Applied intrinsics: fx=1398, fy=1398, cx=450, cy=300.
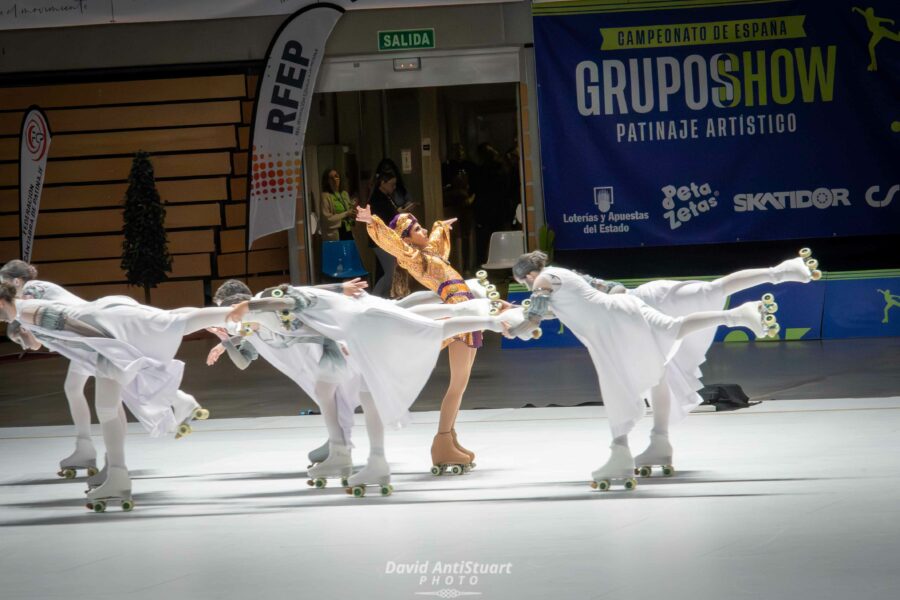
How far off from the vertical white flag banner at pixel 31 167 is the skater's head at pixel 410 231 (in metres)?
8.64

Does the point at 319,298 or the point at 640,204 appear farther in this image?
the point at 640,204

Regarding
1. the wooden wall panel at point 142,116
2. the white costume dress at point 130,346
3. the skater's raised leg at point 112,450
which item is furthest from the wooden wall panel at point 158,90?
the skater's raised leg at point 112,450

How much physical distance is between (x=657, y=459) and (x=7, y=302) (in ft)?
11.0

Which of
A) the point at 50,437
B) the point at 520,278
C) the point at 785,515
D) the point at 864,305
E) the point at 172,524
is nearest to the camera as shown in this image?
the point at 785,515

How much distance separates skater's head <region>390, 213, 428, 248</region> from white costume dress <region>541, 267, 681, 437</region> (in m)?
1.22

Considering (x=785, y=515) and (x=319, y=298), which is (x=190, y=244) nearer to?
(x=319, y=298)

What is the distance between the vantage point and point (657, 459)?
710cm

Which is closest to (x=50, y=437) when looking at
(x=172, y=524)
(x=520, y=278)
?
(x=172, y=524)

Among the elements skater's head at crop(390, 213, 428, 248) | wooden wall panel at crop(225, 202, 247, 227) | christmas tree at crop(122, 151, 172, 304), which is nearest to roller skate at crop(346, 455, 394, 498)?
skater's head at crop(390, 213, 428, 248)

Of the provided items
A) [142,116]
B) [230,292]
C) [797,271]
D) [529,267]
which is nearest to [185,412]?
[230,292]

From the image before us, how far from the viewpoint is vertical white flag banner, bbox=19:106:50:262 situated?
15438 mm

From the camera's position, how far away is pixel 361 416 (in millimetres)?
10141

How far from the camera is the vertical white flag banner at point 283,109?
15.6 m

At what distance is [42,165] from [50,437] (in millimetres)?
6494
